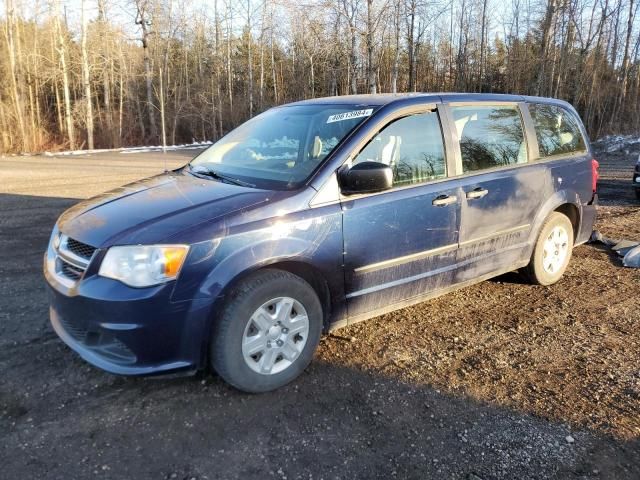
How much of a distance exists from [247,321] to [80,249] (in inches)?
42.9

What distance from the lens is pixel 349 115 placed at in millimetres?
3715

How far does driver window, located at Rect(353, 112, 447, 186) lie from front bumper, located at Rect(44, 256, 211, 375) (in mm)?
1560

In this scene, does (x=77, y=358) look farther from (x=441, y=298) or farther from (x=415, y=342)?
(x=441, y=298)

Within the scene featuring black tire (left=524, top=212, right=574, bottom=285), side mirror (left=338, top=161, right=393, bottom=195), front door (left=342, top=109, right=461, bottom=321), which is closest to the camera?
side mirror (left=338, top=161, right=393, bottom=195)

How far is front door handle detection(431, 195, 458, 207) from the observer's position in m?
3.78

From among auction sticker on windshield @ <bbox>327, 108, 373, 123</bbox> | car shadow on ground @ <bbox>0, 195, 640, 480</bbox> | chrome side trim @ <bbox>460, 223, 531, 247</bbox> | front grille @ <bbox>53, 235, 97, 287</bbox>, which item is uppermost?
auction sticker on windshield @ <bbox>327, 108, 373, 123</bbox>

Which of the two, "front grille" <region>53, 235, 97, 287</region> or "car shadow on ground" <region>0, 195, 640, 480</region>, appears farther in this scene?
"front grille" <region>53, 235, 97, 287</region>

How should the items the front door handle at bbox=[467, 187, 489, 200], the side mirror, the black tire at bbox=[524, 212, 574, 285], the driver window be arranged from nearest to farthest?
the side mirror < the driver window < the front door handle at bbox=[467, 187, 489, 200] < the black tire at bbox=[524, 212, 574, 285]

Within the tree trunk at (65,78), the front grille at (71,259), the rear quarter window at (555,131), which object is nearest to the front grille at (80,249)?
the front grille at (71,259)

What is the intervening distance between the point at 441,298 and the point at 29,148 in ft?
90.5

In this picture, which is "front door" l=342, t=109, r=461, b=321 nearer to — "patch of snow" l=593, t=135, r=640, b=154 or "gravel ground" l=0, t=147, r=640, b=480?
"gravel ground" l=0, t=147, r=640, b=480

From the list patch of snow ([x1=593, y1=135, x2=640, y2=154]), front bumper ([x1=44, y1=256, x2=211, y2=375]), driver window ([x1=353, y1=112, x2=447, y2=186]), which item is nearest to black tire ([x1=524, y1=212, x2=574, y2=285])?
driver window ([x1=353, y1=112, x2=447, y2=186])

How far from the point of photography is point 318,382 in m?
3.26

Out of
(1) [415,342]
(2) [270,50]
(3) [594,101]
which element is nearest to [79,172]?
(1) [415,342]
